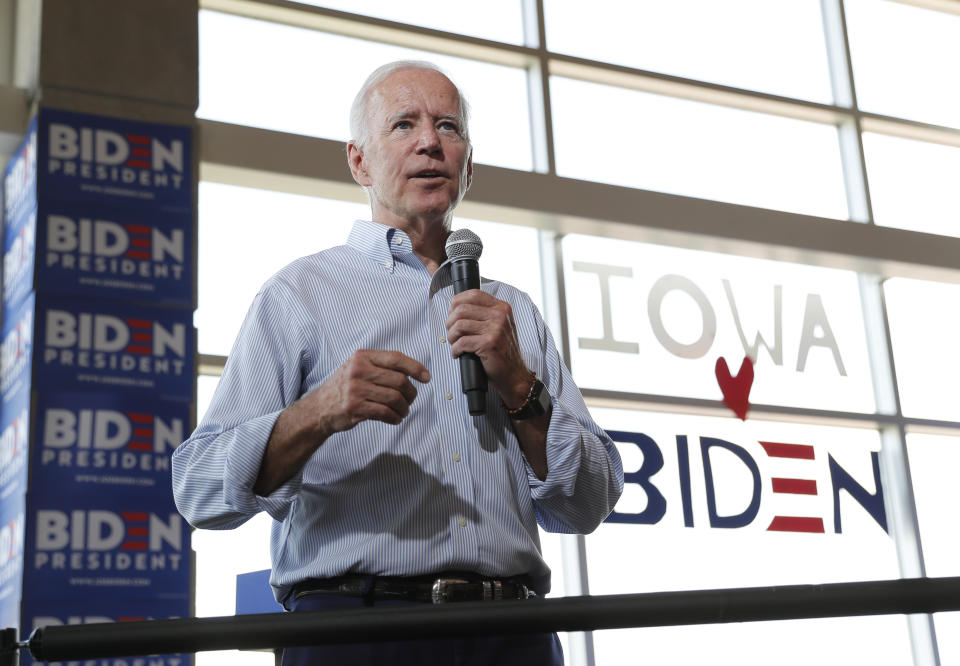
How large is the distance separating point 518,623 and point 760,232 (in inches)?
212

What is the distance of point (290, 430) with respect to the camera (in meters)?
1.44

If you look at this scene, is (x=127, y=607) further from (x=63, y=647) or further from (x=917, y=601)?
(x=917, y=601)

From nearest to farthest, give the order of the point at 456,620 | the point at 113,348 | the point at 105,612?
the point at 456,620, the point at 105,612, the point at 113,348

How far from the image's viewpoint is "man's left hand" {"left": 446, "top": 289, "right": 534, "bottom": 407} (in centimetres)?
151

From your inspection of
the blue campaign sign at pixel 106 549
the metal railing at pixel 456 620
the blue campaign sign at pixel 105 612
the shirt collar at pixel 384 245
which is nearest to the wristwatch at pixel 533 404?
the shirt collar at pixel 384 245

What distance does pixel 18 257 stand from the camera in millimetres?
4742

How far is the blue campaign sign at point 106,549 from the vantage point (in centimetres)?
423

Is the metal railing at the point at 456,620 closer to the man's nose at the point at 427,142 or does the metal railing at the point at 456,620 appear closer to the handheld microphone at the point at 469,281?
the handheld microphone at the point at 469,281

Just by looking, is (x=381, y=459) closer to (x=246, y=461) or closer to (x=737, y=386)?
(x=246, y=461)

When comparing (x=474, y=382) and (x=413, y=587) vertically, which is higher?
(x=474, y=382)

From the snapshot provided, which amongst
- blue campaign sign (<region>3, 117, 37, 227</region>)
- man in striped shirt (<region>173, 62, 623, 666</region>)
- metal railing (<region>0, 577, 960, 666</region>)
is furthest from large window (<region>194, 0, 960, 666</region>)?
metal railing (<region>0, 577, 960, 666</region>)

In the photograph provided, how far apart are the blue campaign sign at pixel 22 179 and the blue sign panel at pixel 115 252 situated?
0.15 meters

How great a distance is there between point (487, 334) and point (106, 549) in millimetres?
3220

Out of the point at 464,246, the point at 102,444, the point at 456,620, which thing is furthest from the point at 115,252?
the point at 456,620
